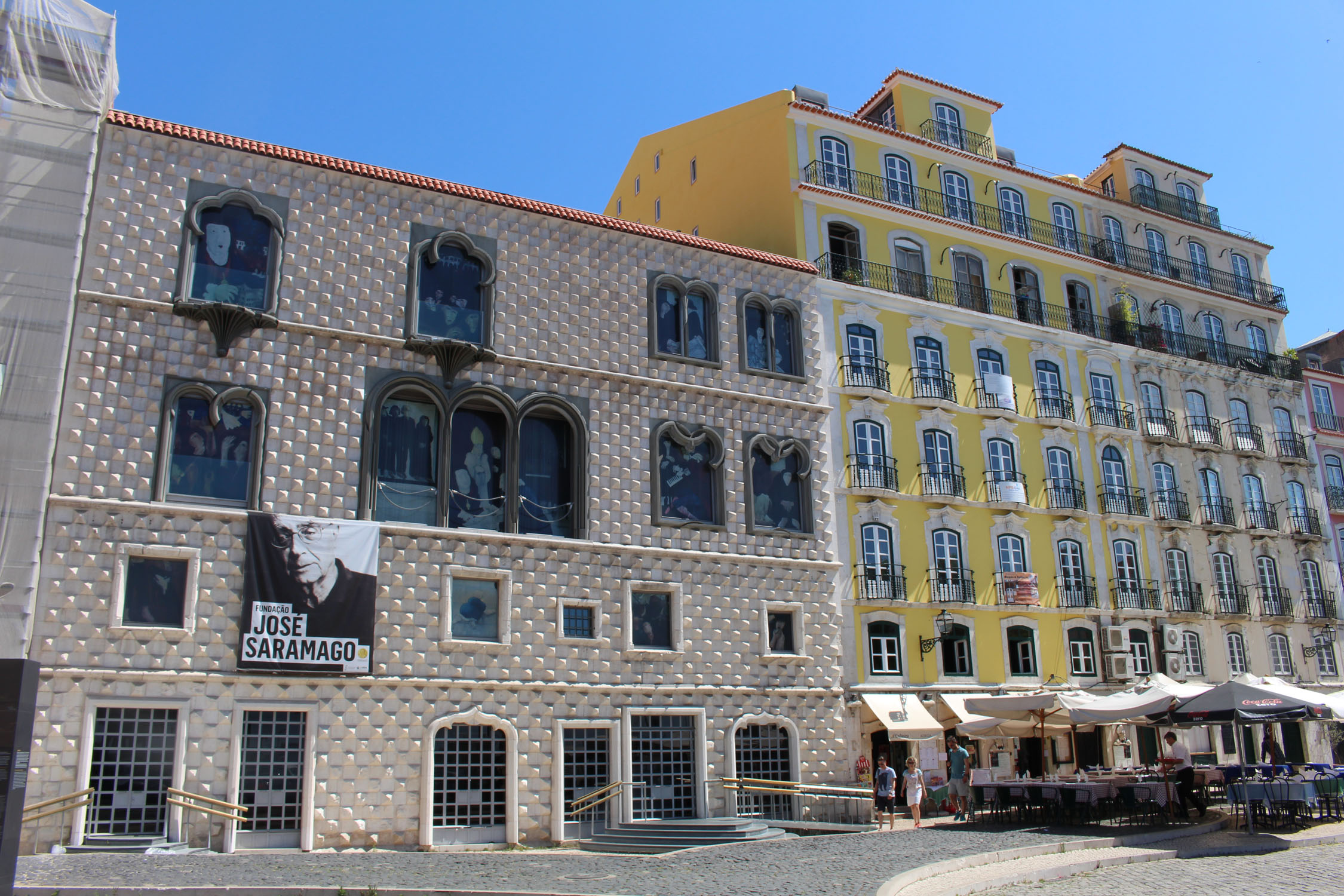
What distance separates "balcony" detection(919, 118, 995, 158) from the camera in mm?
35031

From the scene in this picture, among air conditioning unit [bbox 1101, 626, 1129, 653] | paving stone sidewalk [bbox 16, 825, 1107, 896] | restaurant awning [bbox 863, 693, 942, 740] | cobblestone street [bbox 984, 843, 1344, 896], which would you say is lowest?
cobblestone street [bbox 984, 843, 1344, 896]

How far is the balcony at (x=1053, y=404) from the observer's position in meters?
32.8

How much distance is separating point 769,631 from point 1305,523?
75.2 feet

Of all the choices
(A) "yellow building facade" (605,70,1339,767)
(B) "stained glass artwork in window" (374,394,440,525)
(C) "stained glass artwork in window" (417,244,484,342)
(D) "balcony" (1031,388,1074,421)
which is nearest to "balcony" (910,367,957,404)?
(A) "yellow building facade" (605,70,1339,767)

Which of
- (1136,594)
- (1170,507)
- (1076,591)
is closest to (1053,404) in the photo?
(1170,507)

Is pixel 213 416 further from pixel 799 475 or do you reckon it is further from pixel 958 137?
pixel 958 137

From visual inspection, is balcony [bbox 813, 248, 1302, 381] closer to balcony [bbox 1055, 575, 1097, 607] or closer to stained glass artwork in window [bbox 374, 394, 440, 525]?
balcony [bbox 1055, 575, 1097, 607]

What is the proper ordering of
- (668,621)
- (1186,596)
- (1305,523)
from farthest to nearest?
(1305,523) → (1186,596) → (668,621)

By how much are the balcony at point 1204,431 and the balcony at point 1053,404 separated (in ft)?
17.6

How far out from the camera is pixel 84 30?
2152cm

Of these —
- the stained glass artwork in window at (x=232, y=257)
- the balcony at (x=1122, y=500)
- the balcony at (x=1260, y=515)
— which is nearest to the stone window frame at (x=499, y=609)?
the stained glass artwork in window at (x=232, y=257)

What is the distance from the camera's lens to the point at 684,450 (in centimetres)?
2589

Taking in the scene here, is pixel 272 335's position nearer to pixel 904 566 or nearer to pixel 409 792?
pixel 409 792

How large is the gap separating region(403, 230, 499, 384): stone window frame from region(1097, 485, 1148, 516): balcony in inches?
766
